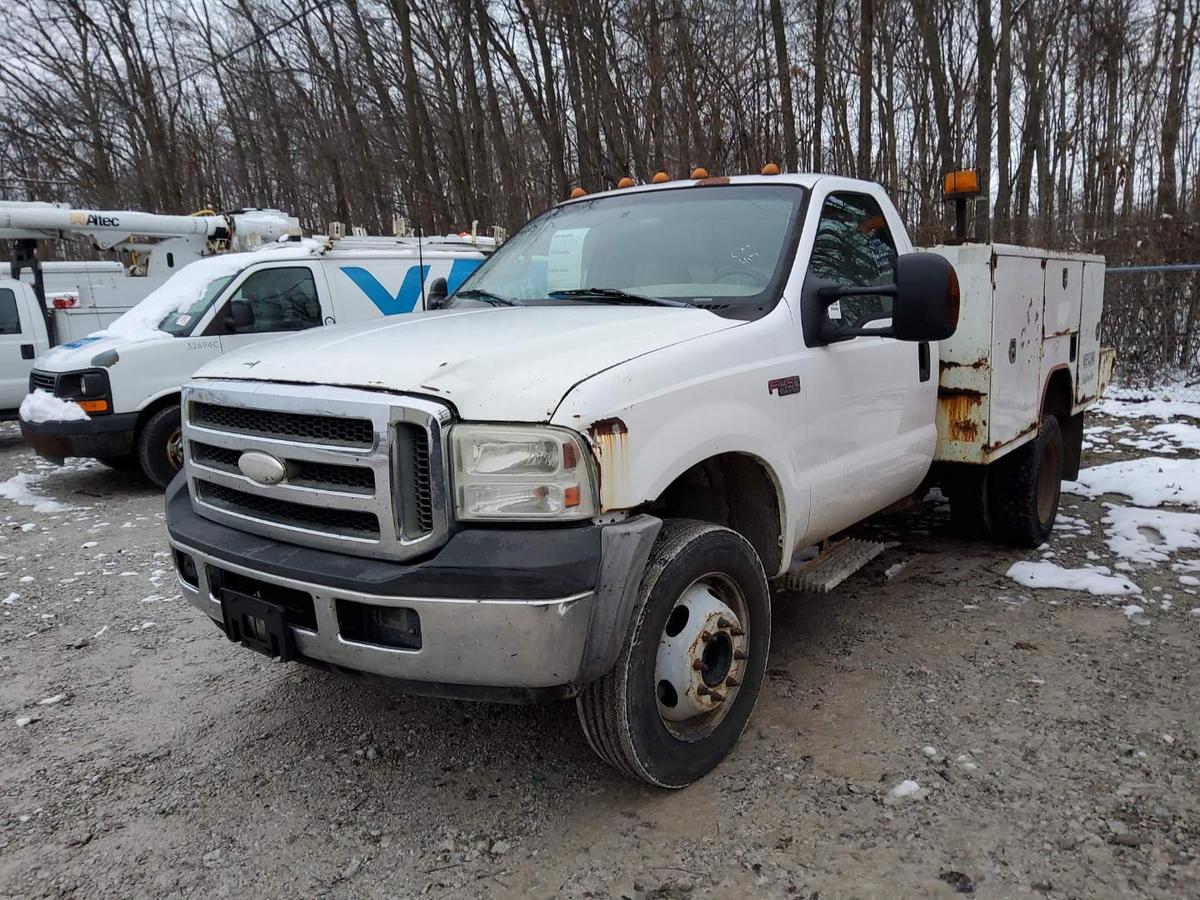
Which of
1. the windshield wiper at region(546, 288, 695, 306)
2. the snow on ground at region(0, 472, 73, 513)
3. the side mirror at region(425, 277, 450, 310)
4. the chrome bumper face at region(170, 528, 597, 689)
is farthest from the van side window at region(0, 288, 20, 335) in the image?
the chrome bumper face at region(170, 528, 597, 689)

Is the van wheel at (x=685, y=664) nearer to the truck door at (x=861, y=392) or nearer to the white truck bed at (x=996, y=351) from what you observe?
the truck door at (x=861, y=392)

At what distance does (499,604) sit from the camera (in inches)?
93.2

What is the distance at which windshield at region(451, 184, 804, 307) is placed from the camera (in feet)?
11.4

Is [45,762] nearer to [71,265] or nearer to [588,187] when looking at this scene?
[71,265]

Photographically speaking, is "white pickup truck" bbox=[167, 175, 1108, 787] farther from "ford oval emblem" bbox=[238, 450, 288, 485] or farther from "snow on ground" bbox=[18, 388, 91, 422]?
"snow on ground" bbox=[18, 388, 91, 422]

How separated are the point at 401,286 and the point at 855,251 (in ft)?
20.9

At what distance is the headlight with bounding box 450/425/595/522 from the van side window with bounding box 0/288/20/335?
1069 cm

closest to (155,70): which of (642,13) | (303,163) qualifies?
→ (303,163)

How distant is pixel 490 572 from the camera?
2375 mm

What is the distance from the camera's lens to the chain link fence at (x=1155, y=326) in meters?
10.8

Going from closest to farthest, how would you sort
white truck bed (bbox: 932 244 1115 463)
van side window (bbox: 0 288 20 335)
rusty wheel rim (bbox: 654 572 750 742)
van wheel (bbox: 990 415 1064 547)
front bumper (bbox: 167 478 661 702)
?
1. front bumper (bbox: 167 478 661 702)
2. rusty wheel rim (bbox: 654 572 750 742)
3. white truck bed (bbox: 932 244 1115 463)
4. van wheel (bbox: 990 415 1064 547)
5. van side window (bbox: 0 288 20 335)

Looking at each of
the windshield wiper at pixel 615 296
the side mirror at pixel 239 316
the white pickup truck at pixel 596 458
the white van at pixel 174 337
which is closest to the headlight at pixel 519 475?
the white pickup truck at pixel 596 458

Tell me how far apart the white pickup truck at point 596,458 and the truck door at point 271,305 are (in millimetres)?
4858

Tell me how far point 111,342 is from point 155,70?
2111cm
